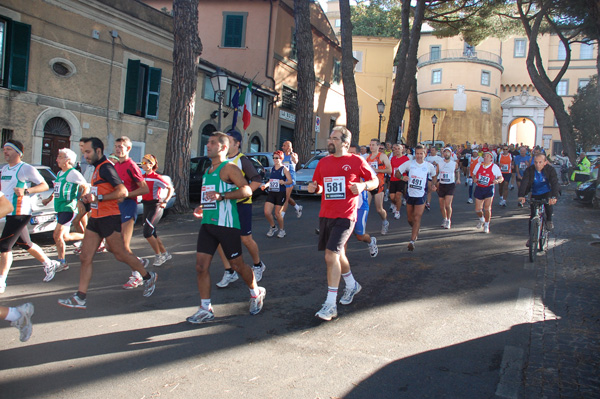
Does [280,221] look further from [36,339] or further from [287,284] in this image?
[36,339]

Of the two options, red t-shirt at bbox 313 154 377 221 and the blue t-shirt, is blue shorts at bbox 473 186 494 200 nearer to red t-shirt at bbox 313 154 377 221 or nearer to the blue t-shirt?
the blue t-shirt

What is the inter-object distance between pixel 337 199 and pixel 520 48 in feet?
200

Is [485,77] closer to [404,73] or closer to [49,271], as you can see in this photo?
[404,73]

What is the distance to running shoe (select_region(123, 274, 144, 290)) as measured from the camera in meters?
6.16

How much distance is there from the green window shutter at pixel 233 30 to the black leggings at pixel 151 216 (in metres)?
20.9

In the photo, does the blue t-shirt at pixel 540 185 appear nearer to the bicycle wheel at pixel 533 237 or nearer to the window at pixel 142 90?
the bicycle wheel at pixel 533 237

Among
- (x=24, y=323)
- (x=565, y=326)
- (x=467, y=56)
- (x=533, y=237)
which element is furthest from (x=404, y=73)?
(x=467, y=56)

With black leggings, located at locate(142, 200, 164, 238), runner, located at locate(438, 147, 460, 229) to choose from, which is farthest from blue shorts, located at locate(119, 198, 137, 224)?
runner, located at locate(438, 147, 460, 229)

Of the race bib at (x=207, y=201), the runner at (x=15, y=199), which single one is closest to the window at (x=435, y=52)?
the runner at (x=15, y=199)

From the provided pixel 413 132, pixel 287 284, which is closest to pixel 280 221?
pixel 287 284

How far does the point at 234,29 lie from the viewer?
26484 millimetres

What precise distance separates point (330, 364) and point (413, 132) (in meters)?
25.7

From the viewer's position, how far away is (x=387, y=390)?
361 cm

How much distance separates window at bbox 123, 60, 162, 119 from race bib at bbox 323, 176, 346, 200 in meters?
14.7
